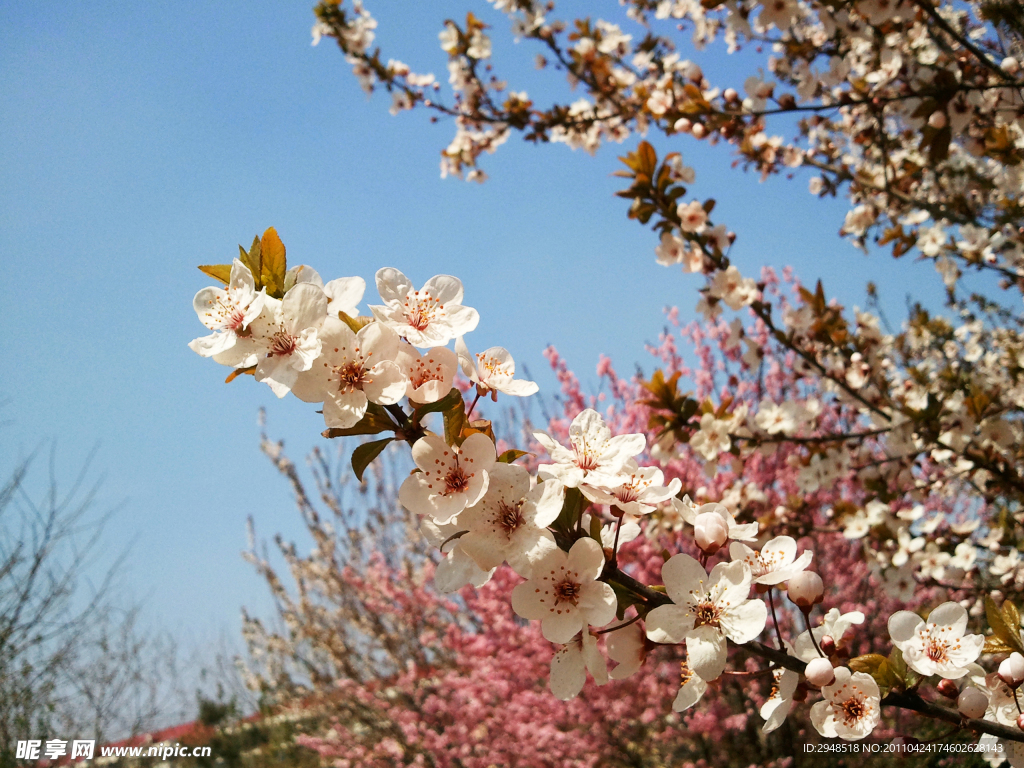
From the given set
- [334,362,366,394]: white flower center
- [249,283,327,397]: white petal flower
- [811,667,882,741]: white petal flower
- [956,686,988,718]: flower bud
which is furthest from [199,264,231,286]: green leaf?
[956,686,988,718]: flower bud

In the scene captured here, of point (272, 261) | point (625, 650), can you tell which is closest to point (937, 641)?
point (625, 650)

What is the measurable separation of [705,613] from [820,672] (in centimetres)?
18

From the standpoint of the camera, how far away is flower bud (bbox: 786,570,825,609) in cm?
94

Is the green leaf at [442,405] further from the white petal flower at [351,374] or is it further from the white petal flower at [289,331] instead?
the white petal flower at [289,331]

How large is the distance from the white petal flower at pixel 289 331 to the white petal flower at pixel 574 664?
56cm

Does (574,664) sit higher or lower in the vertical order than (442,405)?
lower

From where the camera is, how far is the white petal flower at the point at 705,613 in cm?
83

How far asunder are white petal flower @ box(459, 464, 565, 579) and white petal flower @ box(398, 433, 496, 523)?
22mm

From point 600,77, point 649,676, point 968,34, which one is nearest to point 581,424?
point 600,77

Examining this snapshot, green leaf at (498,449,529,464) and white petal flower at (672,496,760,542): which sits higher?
green leaf at (498,449,529,464)

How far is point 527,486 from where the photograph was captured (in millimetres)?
851

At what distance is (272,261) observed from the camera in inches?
37.3

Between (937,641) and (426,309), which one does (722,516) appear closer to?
(937,641)

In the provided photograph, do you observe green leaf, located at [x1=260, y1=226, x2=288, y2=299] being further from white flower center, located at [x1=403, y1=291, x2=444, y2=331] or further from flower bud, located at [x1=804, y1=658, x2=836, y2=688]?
flower bud, located at [x1=804, y1=658, x2=836, y2=688]
